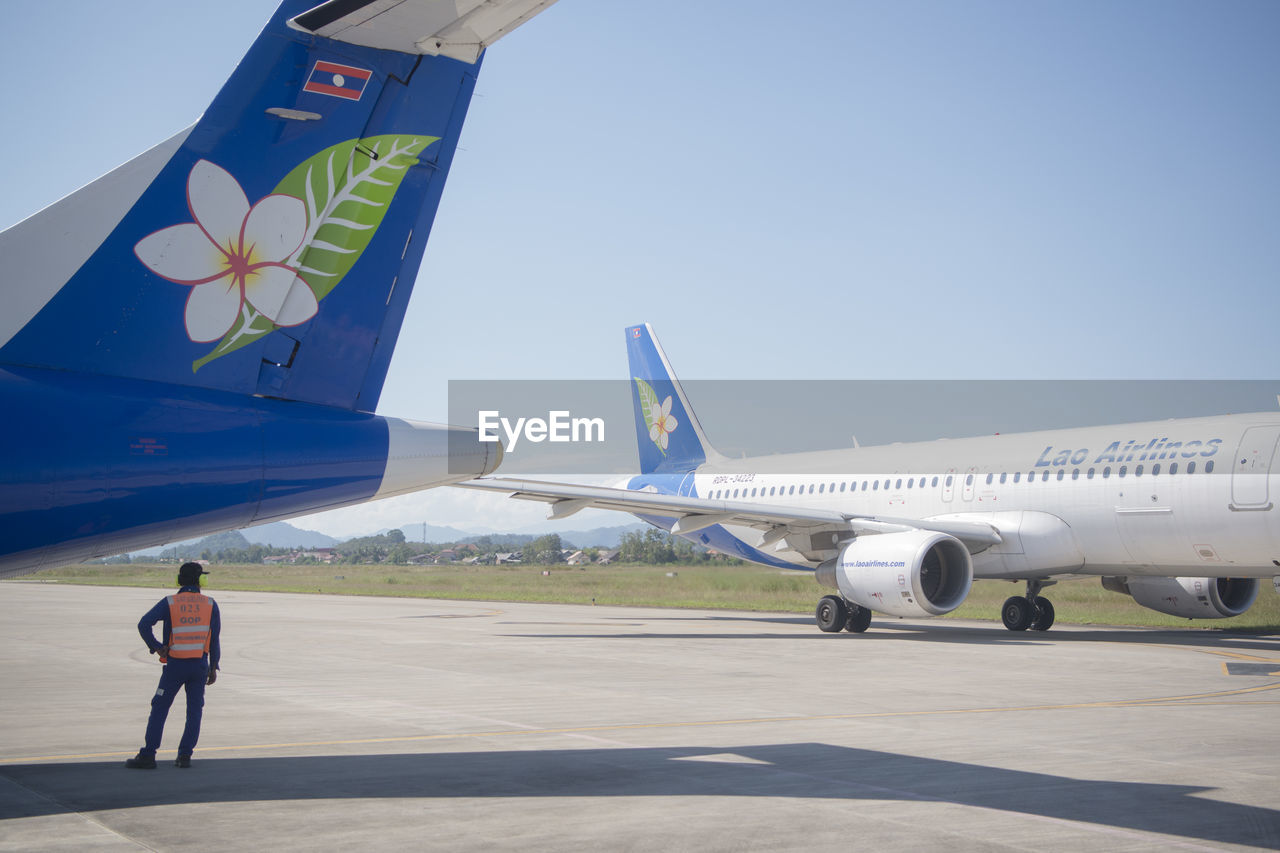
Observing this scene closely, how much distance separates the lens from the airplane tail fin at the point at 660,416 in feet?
102

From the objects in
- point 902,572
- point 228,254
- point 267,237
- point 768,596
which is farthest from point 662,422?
point 228,254

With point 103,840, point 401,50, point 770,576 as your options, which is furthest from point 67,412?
point 770,576

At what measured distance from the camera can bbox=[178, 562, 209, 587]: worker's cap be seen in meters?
7.51

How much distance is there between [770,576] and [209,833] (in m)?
27.3

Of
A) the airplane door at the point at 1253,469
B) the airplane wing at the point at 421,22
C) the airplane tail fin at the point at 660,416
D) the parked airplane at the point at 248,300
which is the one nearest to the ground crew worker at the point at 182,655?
the parked airplane at the point at 248,300

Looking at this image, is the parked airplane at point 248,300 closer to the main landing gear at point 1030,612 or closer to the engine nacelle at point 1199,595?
the main landing gear at point 1030,612

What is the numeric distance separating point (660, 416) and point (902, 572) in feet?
44.7

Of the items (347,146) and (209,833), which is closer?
(209,833)

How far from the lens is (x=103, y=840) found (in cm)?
547

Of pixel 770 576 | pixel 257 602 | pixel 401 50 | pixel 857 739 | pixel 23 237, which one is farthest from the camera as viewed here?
pixel 257 602

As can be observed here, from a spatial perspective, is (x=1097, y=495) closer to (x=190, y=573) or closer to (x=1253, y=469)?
(x=1253, y=469)

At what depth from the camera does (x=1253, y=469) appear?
17.0m

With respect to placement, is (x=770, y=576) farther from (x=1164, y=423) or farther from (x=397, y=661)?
(x=397, y=661)

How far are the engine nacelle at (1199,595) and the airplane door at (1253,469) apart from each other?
490 cm
